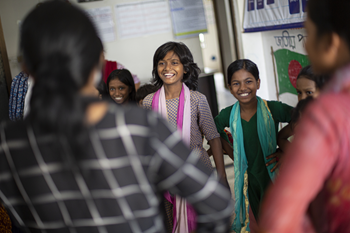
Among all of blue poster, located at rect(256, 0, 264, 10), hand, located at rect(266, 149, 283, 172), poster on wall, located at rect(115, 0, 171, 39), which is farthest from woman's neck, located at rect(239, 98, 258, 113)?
poster on wall, located at rect(115, 0, 171, 39)

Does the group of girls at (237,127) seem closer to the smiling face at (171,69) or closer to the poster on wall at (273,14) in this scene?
the smiling face at (171,69)

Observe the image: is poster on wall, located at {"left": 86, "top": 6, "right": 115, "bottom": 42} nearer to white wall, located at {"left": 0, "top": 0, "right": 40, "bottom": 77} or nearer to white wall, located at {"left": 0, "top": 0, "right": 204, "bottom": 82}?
white wall, located at {"left": 0, "top": 0, "right": 204, "bottom": 82}

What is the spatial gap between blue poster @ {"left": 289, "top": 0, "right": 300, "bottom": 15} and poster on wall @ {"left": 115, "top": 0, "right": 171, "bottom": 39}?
72.7 inches

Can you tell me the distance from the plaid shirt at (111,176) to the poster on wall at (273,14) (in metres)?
2.33

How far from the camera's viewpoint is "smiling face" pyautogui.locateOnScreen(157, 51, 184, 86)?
2248mm

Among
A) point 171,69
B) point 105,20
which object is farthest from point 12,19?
point 171,69

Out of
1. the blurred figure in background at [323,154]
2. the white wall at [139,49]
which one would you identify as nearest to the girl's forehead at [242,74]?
the blurred figure in background at [323,154]

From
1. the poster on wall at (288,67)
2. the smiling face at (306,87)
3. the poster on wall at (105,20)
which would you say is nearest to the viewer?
the smiling face at (306,87)

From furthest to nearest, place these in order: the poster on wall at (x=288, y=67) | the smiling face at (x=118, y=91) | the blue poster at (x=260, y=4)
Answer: the blue poster at (x=260, y=4)
the poster on wall at (x=288, y=67)
the smiling face at (x=118, y=91)

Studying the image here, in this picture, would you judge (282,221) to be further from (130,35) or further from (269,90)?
(130,35)

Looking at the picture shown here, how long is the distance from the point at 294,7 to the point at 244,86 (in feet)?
3.70

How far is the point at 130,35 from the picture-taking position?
14.1 feet

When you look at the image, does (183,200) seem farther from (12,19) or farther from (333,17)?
(12,19)

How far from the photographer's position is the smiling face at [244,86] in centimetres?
214
